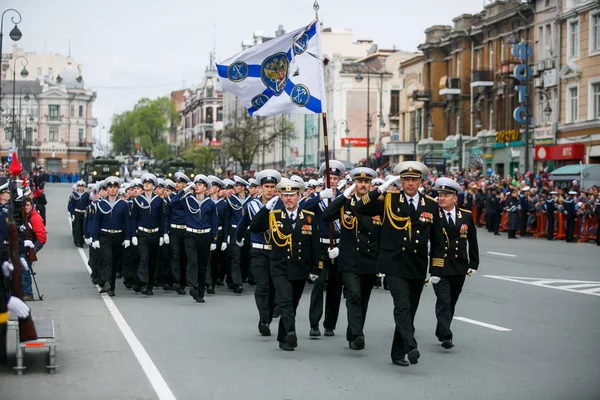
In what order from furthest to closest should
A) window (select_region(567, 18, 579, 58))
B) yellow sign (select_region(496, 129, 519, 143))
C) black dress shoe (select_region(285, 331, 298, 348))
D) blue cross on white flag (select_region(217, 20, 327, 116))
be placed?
yellow sign (select_region(496, 129, 519, 143)) → window (select_region(567, 18, 579, 58)) → blue cross on white flag (select_region(217, 20, 327, 116)) → black dress shoe (select_region(285, 331, 298, 348))

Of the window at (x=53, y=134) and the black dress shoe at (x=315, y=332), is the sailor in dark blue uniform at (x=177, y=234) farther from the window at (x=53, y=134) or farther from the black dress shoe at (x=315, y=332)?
the window at (x=53, y=134)

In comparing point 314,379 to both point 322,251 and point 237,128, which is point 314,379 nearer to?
point 322,251

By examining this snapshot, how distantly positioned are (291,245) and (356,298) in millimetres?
964

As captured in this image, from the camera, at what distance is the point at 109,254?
17500mm

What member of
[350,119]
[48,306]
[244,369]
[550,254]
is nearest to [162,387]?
[244,369]

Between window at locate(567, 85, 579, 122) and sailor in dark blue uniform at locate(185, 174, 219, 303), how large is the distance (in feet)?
119

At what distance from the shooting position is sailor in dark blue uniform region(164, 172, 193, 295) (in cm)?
1711

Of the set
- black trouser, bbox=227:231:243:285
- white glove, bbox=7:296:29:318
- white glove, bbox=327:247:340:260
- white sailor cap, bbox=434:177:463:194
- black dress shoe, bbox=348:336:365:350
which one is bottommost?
black dress shoe, bbox=348:336:365:350

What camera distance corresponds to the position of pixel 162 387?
9.11 m

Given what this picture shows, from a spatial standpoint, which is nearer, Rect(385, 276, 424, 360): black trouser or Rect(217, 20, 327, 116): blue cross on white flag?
Rect(385, 276, 424, 360): black trouser

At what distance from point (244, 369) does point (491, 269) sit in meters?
13.1

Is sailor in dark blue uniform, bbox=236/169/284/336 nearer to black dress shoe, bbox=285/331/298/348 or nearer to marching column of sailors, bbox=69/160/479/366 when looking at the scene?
marching column of sailors, bbox=69/160/479/366

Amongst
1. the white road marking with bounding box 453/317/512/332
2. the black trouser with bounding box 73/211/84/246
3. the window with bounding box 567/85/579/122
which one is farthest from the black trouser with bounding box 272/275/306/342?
the window with bounding box 567/85/579/122

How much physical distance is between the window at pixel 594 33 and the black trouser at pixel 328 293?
3809 centimetres
